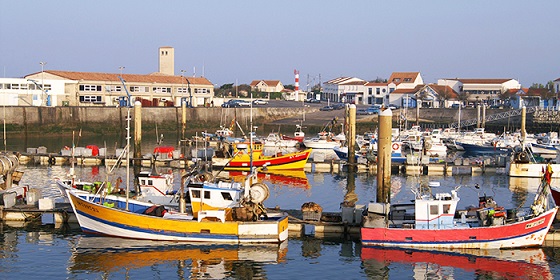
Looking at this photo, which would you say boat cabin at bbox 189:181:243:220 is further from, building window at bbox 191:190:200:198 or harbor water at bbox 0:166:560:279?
harbor water at bbox 0:166:560:279

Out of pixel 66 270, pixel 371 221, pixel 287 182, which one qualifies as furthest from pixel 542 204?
pixel 287 182

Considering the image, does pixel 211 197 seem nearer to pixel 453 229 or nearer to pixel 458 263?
pixel 453 229

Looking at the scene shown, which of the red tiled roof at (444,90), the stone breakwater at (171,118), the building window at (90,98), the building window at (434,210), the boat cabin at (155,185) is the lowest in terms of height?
the building window at (434,210)

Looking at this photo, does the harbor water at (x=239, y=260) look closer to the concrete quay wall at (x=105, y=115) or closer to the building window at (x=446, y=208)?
the building window at (x=446, y=208)

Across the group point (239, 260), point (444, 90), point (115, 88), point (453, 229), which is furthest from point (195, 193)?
point (444, 90)

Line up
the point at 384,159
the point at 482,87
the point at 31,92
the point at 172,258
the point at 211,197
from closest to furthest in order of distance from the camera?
1. the point at 172,258
2. the point at 211,197
3. the point at 384,159
4. the point at 31,92
5. the point at 482,87

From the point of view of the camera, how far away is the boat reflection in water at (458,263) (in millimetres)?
24406

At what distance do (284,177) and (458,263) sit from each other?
22.4 meters

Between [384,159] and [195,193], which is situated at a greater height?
[384,159]

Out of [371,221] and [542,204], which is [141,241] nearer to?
[371,221]

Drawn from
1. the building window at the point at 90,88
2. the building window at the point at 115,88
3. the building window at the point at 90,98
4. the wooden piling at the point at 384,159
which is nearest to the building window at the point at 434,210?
the wooden piling at the point at 384,159

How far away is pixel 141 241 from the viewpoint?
2770 cm

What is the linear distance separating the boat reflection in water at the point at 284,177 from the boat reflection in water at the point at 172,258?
16.2m

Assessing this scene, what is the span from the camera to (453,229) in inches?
1041
